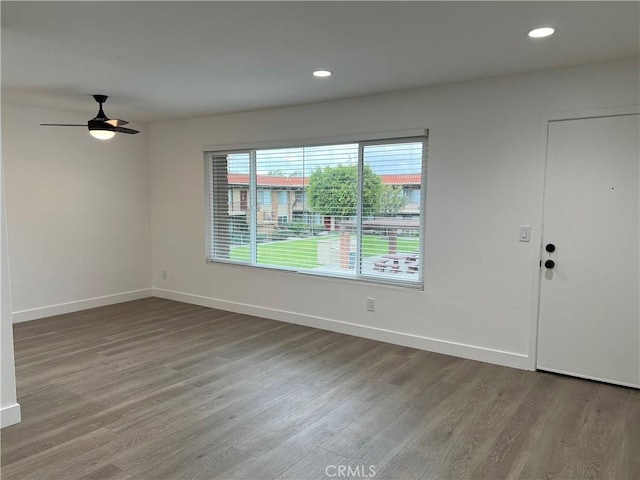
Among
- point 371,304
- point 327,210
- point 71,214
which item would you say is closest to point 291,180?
point 327,210

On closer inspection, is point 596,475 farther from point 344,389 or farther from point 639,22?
point 639,22

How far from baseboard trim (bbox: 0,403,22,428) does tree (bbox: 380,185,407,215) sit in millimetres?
3306

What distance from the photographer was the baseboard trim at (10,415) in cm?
273

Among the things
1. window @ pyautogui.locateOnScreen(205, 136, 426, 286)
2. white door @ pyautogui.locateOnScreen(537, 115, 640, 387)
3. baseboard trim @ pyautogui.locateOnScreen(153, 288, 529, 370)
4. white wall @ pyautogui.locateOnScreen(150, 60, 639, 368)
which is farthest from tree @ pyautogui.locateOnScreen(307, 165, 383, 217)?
white door @ pyautogui.locateOnScreen(537, 115, 640, 387)

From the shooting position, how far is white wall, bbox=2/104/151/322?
5020 millimetres

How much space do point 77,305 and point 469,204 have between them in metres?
4.80

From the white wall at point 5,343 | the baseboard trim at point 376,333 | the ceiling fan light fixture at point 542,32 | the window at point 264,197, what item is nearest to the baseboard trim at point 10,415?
the white wall at point 5,343

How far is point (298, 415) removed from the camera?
115 inches

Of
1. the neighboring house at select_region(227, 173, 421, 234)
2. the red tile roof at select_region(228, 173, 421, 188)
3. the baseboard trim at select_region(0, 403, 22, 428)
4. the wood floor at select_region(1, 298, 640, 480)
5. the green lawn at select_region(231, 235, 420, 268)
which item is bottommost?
the wood floor at select_region(1, 298, 640, 480)

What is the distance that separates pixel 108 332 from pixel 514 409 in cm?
394

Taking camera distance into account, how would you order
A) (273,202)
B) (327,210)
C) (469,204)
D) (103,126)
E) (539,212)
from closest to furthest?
(539,212) → (469,204) → (103,126) → (327,210) → (273,202)

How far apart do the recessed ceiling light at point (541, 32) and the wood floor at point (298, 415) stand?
7.94 ft

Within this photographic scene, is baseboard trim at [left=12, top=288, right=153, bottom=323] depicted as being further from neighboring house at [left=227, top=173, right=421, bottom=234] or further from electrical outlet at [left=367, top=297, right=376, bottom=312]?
electrical outlet at [left=367, top=297, right=376, bottom=312]

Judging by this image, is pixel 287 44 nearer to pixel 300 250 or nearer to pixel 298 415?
pixel 298 415
